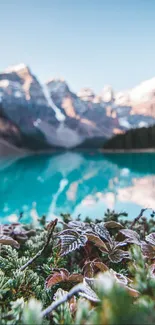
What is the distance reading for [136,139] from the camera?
30297 mm

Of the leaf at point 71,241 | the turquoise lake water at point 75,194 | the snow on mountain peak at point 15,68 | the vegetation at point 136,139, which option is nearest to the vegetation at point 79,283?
the leaf at point 71,241

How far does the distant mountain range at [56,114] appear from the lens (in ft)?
134

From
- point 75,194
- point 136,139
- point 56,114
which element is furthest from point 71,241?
point 56,114

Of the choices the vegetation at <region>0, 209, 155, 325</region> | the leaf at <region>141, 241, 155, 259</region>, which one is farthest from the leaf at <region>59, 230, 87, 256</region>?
the leaf at <region>141, 241, 155, 259</region>

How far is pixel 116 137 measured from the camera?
32844mm

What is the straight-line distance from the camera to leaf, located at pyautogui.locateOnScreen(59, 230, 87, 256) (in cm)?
61

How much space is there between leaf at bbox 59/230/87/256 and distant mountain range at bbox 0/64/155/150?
123ft

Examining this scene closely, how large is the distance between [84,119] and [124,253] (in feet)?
158

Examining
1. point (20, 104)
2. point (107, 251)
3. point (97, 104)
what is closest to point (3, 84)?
point (20, 104)

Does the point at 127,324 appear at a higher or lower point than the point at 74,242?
lower

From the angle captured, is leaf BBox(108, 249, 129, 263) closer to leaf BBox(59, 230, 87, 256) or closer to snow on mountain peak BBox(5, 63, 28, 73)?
leaf BBox(59, 230, 87, 256)

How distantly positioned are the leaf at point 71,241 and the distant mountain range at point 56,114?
37.4 metres

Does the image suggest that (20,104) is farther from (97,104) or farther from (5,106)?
(97,104)

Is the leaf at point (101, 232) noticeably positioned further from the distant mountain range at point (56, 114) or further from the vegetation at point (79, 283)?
the distant mountain range at point (56, 114)
